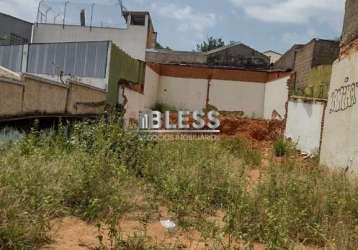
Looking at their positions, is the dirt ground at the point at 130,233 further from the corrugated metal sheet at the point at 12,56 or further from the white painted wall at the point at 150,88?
the white painted wall at the point at 150,88

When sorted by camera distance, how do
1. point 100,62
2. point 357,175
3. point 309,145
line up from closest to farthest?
point 357,175, point 309,145, point 100,62

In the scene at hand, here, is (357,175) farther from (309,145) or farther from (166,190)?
(309,145)

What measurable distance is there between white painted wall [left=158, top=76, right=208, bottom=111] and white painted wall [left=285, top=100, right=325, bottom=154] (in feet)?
26.1

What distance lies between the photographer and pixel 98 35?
1049 inches

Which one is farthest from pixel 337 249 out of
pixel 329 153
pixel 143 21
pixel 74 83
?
pixel 143 21

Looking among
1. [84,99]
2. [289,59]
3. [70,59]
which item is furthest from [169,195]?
[289,59]

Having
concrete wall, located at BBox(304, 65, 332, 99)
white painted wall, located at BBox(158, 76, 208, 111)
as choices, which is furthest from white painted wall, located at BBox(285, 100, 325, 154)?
white painted wall, located at BBox(158, 76, 208, 111)

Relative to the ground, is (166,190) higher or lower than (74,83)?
lower

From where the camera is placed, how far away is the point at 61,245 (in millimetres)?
4289

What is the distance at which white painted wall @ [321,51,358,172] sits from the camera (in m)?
8.35

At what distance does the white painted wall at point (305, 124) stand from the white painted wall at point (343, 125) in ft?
8.11

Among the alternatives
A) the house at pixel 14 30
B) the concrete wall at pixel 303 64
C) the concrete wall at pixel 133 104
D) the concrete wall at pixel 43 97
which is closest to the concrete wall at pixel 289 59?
the concrete wall at pixel 303 64

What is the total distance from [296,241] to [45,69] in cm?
1264

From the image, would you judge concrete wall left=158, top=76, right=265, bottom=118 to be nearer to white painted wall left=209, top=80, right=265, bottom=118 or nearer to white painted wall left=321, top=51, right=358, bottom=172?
white painted wall left=209, top=80, right=265, bottom=118
